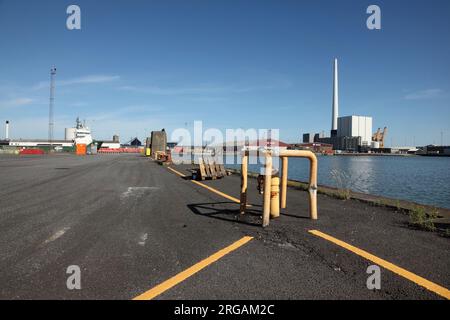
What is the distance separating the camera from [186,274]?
152 inches

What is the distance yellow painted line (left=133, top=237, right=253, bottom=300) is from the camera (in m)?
3.33

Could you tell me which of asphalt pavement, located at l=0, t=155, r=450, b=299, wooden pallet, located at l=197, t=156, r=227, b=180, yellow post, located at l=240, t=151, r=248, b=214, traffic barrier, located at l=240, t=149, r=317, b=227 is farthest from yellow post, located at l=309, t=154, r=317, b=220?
wooden pallet, located at l=197, t=156, r=227, b=180

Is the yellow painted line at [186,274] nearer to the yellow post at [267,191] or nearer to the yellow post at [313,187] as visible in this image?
the yellow post at [267,191]

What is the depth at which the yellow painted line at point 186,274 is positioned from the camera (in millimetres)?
3332

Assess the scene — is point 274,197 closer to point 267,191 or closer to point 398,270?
point 267,191

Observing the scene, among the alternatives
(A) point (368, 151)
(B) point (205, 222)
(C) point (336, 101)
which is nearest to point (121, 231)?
(B) point (205, 222)

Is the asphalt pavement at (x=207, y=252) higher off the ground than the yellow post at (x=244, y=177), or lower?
lower

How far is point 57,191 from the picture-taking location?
1127 cm

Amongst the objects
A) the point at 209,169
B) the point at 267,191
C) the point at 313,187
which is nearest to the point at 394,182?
the point at 209,169

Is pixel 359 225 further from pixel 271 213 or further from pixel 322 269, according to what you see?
pixel 322 269

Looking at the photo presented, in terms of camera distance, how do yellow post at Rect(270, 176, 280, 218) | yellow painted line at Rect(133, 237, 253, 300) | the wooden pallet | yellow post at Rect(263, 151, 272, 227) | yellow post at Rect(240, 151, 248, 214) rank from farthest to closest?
the wooden pallet, yellow post at Rect(240, 151, 248, 214), yellow post at Rect(270, 176, 280, 218), yellow post at Rect(263, 151, 272, 227), yellow painted line at Rect(133, 237, 253, 300)

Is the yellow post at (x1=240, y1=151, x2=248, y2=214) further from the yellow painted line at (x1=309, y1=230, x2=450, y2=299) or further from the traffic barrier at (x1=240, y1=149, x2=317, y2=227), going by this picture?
the yellow painted line at (x1=309, y1=230, x2=450, y2=299)

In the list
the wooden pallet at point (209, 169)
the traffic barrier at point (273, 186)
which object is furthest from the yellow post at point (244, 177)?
the wooden pallet at point (209, 169)
